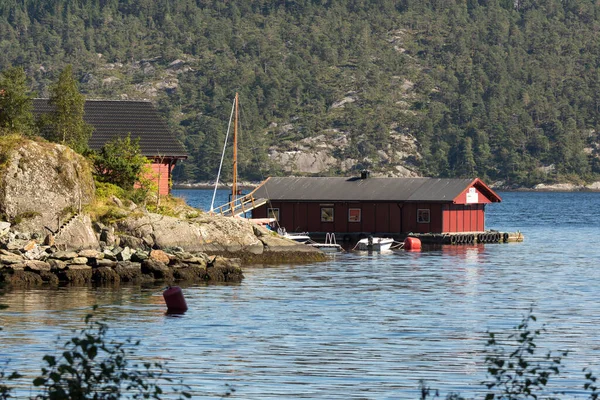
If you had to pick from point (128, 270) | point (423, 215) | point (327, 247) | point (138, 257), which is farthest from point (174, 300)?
point (423, 215)

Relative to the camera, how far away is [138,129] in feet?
227

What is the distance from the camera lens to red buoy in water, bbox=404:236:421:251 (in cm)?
7069

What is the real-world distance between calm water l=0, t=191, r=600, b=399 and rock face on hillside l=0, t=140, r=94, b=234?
8.43 metres

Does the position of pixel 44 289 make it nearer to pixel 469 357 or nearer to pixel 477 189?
pixel 469 357

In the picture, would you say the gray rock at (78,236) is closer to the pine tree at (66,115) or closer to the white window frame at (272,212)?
the pine tree at (66,115)

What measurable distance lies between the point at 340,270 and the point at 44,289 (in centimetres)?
1684

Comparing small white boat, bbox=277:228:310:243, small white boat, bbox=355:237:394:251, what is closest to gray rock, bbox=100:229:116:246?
small white boat, bbox=277:228:310:243

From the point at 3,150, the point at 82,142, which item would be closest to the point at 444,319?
the point at 3,150

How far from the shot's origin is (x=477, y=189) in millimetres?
78562

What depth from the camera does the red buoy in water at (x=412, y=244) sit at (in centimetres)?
7069

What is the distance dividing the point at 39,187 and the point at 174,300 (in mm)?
17774

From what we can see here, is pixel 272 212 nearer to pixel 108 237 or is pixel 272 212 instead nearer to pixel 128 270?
pixel 108 237

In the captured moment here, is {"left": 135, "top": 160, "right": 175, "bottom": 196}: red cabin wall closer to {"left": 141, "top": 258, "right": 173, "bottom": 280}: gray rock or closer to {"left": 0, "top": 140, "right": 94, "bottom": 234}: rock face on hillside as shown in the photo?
{"left": 0, "top": 140, "right": 94, "bottom": 234}: rock face on hillside

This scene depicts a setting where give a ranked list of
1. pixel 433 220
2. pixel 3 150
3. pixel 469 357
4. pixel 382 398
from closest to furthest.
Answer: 1. pixel 382 398
2. pixel 469 357
3. pixel 3 150
4. pixel 433 220
